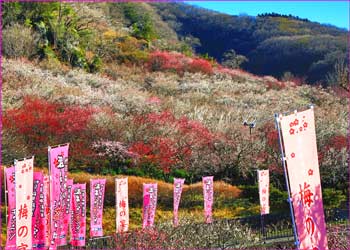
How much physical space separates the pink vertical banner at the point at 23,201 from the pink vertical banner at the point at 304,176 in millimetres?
4672

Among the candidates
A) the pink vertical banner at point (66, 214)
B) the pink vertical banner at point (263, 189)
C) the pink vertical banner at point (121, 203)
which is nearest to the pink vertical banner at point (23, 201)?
the pink vertical banner at point (66, 214)

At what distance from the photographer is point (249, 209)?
15.3 m

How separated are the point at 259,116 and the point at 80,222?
14642mm

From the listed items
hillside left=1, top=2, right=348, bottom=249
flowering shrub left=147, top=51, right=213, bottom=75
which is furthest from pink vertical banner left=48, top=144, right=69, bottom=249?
flowering shrub left=147, top=51, right=213, bottom=75

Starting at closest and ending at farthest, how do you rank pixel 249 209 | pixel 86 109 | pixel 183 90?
pixel 249 209, pixel 86 109, pixel 183 90

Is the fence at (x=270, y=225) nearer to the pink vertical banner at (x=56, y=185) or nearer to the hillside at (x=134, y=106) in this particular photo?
the pink vertical banner at (x=56, y=185)

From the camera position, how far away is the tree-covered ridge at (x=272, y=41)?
4759 centimetres

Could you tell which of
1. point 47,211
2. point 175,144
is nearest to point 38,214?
point 47,211

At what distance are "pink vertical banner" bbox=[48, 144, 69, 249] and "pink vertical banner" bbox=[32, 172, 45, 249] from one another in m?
0.20

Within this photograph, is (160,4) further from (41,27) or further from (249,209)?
(249,209)

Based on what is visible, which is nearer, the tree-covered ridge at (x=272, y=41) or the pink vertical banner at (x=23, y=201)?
the pink vertical banner at (x=23, y=201)

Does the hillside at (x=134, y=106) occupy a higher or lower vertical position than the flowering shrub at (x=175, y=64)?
lower

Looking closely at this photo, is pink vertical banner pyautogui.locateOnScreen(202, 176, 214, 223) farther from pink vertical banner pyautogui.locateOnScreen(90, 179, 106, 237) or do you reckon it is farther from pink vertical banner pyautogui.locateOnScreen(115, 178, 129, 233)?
pink vertical banner pyautogui.locateOnScreen(90, 179, 106, 237)

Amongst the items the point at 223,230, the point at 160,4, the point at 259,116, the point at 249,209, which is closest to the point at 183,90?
the point at 259,116
